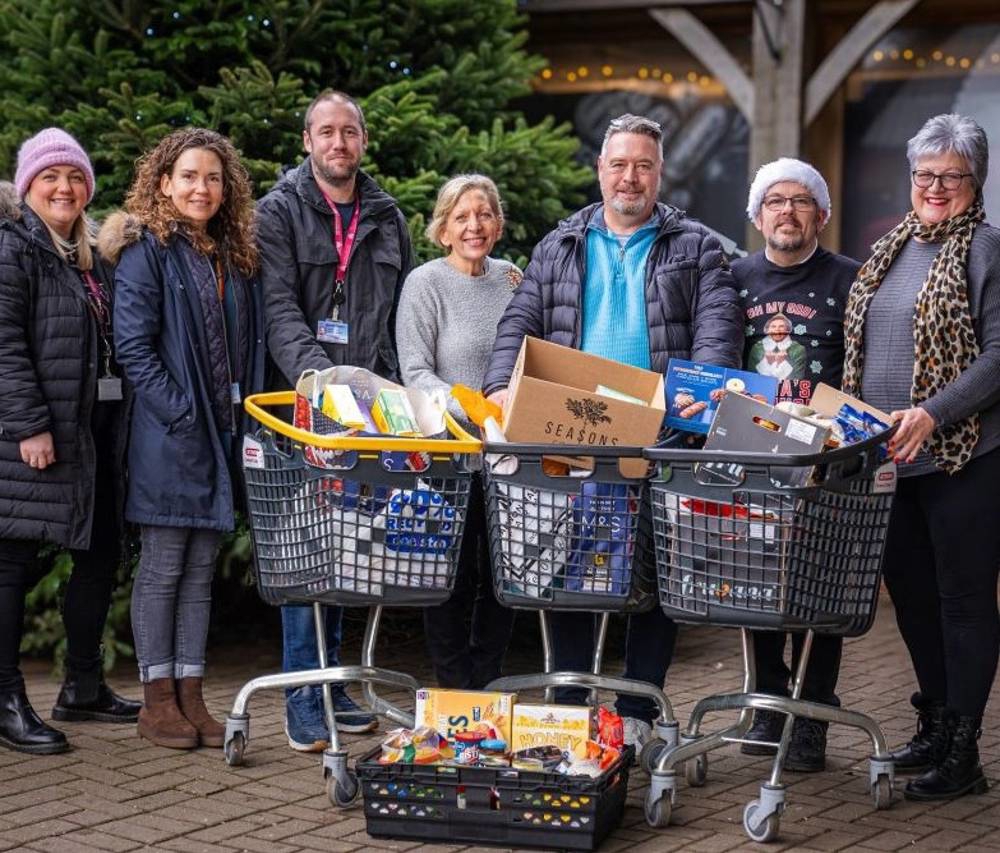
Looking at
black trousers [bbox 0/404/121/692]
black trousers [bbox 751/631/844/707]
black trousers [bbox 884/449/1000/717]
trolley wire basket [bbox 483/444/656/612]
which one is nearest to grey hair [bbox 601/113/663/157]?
trolley wire basket [bbox 483/444/656/612]

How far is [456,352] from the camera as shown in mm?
5766

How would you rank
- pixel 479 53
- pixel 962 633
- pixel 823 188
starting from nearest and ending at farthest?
pixel 962 633 < pixel 823 188 < pixel 479 53

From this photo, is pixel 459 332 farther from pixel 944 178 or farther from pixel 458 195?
pixel 944 178

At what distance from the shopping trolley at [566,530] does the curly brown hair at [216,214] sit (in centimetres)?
140

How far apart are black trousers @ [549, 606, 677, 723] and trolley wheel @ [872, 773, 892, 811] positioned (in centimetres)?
80

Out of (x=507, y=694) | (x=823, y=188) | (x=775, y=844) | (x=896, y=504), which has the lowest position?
(x=775, y=844)

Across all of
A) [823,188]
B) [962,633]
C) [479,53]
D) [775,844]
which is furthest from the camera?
[479,53]

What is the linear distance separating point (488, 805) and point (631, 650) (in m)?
1.07

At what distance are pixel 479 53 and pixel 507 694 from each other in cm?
378

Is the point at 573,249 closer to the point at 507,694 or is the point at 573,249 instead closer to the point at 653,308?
the point at 653,308

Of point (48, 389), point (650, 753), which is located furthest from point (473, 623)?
point (48, 389)

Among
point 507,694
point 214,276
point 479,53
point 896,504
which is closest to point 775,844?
point 507,694

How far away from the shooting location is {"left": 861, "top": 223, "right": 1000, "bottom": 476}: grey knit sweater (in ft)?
16.7

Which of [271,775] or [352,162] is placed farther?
[352,162]
